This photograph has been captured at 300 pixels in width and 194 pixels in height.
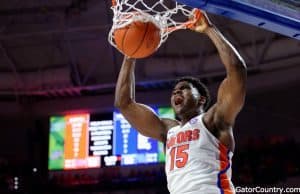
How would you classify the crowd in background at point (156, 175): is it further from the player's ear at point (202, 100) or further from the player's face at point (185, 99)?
the player's face at point (185, 99)

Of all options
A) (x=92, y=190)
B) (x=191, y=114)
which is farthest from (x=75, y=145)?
(x=191, y=114)

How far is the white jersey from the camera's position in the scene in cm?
264

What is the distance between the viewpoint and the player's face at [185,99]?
2906 millimetres

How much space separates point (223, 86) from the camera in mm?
2770

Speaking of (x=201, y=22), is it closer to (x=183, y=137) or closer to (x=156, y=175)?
(x=183, y=137)

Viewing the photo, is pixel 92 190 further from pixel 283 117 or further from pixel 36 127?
pixel 283 117

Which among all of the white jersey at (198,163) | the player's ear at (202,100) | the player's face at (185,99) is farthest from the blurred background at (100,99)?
the white jersey at (198,163)

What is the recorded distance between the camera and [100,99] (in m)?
12.2

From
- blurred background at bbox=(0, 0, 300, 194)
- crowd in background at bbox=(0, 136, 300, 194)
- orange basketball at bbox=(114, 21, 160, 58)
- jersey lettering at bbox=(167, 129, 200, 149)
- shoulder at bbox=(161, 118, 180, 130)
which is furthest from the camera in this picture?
blurred background at bbox=(0, 0, 300, 194)

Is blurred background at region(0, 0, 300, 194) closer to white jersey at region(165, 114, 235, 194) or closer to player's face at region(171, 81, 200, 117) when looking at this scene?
player's face at region(171, 81, 200, 117)

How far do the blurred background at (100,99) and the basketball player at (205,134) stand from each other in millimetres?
7532

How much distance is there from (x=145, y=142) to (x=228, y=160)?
321 inches

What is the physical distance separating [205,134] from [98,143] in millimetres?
8446

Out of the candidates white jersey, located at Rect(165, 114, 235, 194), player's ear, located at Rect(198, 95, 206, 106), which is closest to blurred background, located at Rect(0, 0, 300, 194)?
player's ear, located at Rect(198, 95, 206, 106)
